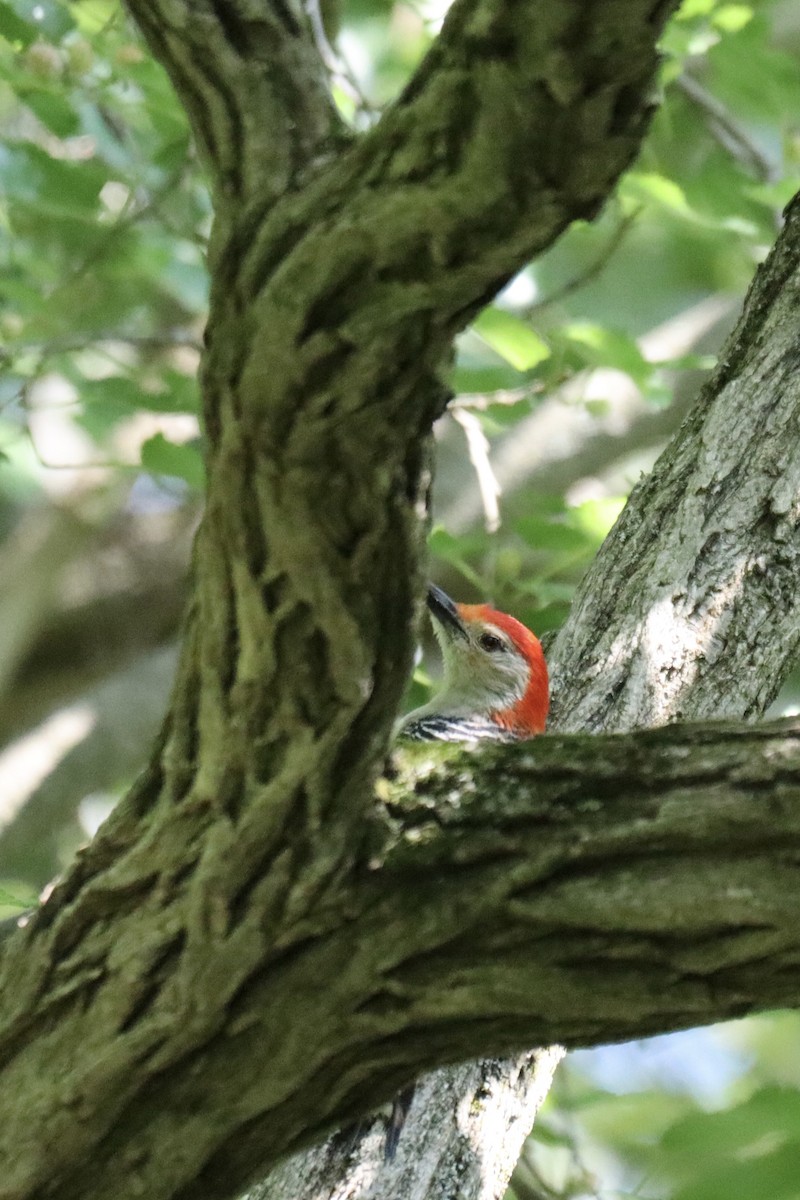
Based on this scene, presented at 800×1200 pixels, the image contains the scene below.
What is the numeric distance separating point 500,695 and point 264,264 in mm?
4061

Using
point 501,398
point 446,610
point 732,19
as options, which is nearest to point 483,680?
point 446,610

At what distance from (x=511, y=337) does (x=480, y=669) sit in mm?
1855

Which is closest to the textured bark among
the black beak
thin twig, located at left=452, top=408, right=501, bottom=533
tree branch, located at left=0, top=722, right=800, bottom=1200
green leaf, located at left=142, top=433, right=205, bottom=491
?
thin twig, located at left=452, top=408, right=501, bottom=533

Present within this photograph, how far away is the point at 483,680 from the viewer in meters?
5.98

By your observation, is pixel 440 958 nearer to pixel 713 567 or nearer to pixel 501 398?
pixel 713 567

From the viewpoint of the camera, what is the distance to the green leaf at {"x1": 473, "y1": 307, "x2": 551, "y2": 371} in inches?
A: 179

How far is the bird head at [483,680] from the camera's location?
543cm

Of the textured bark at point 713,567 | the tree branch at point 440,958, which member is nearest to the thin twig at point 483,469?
the textured bark at point 713,567

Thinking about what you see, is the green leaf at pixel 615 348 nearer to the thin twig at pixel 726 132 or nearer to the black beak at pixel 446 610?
the black beak at pixel 446 610

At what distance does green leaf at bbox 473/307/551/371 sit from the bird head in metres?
1.12

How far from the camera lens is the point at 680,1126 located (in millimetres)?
3594

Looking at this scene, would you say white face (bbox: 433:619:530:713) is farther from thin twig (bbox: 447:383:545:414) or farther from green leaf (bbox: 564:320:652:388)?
green leaf (bbox: 564:320:652:388)

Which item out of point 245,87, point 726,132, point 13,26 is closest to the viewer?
point 245,87

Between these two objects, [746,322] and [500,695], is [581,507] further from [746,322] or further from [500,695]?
[500,695]
